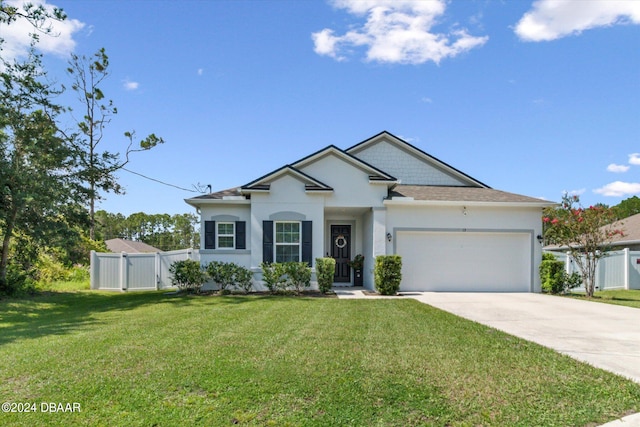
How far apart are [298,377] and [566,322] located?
6.36 metres

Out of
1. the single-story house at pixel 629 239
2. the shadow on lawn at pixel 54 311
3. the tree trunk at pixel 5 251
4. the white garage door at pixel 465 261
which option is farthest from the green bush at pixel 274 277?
the single-story house at pixel 629 239

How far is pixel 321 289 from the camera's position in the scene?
1235 cm

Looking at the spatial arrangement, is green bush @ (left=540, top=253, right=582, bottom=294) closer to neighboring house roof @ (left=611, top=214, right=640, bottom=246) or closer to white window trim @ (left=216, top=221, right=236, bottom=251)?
neighboring house roof @ (left=611, top=214, right=640, bottom=246)

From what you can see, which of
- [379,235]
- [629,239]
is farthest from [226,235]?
[629,239]

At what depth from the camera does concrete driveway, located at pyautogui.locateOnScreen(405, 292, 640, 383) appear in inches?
200

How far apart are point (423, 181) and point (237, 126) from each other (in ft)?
28.0

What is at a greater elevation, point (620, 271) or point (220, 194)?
point (220, 194)

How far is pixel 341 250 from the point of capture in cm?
1533

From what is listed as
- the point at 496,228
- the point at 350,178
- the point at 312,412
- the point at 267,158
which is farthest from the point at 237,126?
the point at 312,412

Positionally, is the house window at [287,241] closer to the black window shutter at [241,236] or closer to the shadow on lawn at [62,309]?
the black window shutter at [241,236]

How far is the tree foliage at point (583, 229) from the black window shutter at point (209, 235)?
11.6m

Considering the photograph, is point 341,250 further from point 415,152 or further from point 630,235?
point 630,235

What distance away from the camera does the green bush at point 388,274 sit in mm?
12117

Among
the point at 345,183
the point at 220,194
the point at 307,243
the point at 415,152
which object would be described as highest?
the point at 415,152
